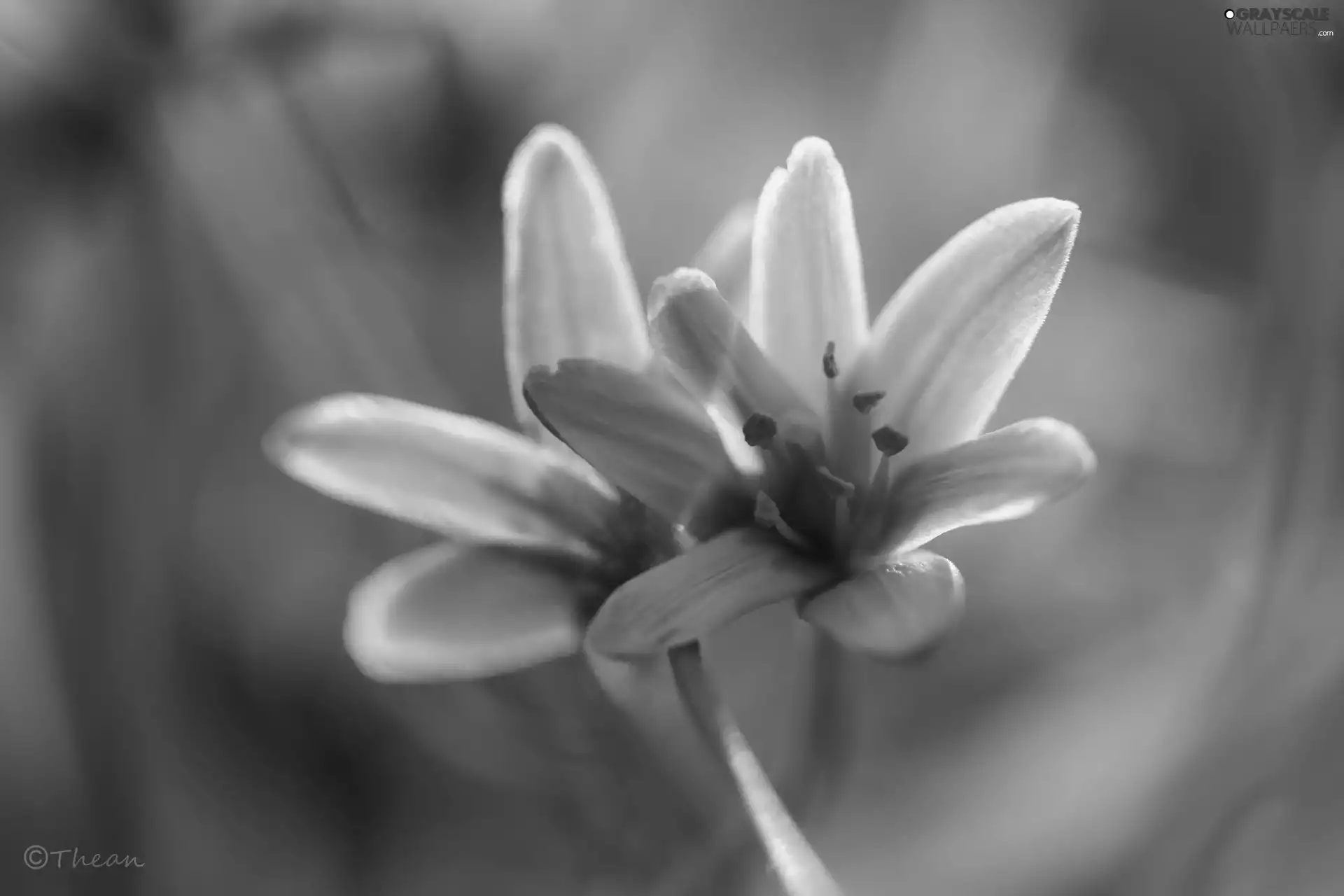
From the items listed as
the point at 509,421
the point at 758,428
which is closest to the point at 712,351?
the point at 758,428


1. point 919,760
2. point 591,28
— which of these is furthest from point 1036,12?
point 919,760

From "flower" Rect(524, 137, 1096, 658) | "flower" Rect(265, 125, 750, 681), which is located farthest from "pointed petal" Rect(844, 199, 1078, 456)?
"flower" Rect(265, 125, 750, 681)

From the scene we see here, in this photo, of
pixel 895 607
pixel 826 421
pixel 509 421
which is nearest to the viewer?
pixel 895 607

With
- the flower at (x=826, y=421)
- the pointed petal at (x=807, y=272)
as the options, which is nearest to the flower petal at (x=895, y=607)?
the flower at (x=826, y=421)

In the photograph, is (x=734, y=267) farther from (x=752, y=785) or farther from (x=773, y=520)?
(x=752, y=785)

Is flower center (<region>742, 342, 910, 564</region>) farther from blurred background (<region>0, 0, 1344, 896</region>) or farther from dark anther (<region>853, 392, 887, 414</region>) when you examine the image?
blurred background (<region>0, 0, 1344, 896</region>)

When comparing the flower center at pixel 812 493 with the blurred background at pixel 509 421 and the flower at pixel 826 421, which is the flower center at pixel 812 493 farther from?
the blurred background at pixel 509 421
